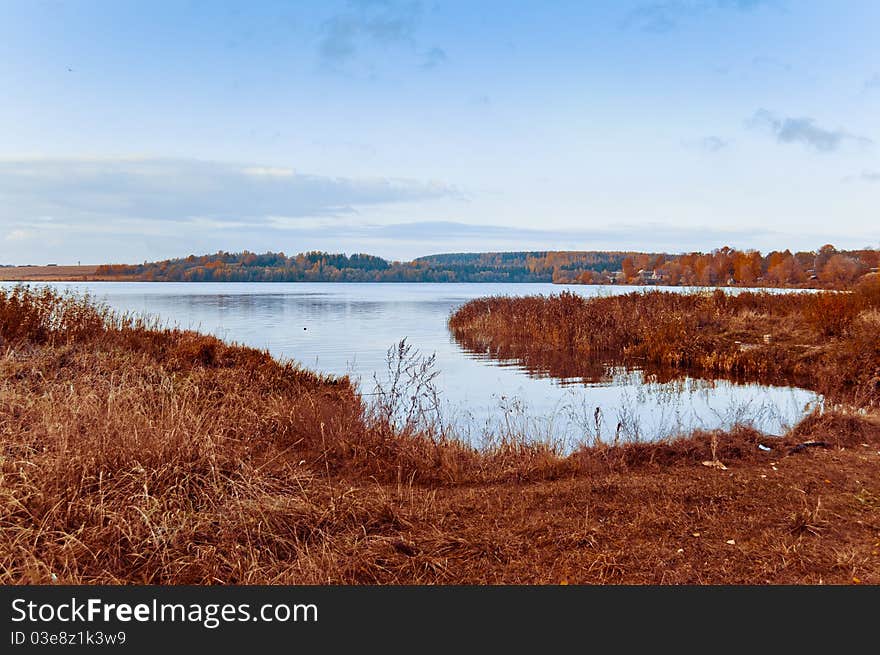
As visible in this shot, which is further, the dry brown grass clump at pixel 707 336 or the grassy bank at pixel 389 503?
the dry brown grass clump at pixel 707 336

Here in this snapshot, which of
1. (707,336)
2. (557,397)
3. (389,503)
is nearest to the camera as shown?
(389,503)

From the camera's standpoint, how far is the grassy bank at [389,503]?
4504mm

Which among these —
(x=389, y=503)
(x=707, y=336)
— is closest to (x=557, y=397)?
(x=389, y=503)

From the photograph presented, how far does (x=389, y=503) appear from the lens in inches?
222

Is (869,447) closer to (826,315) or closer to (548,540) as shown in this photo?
(548,540)

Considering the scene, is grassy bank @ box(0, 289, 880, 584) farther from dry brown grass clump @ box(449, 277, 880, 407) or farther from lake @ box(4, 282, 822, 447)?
dry brown grass clump @ box(449, 277, 880, 407)

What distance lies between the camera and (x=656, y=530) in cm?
528

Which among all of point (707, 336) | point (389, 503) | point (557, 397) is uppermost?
point (707, 336)

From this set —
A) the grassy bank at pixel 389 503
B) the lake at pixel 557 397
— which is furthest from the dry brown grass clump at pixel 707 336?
the grassy bank at pixel 389 503

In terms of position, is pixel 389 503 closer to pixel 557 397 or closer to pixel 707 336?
pixel 557 397

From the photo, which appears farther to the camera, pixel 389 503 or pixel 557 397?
pixel 557 397

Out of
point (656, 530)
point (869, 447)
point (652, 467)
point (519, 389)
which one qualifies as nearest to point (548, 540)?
point (656, 530)

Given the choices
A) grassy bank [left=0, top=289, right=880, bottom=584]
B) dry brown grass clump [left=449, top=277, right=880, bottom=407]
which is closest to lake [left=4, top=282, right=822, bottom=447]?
dry brown grass clump [left=449, top=277, right=880, bottom=407]

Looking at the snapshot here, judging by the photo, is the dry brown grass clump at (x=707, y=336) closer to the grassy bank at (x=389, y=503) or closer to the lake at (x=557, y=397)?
the lake at (x=557, y=397)
